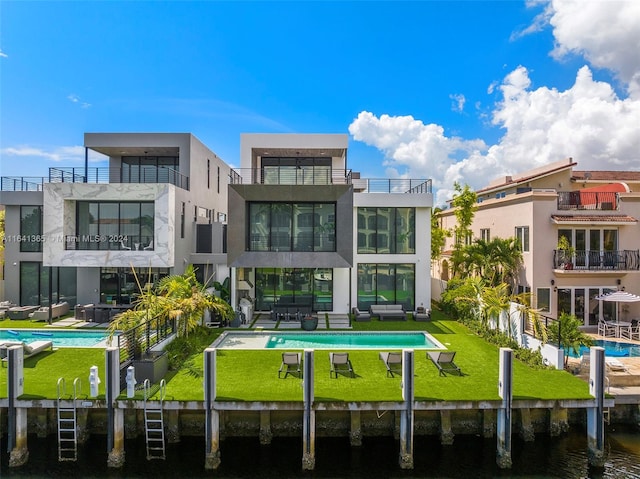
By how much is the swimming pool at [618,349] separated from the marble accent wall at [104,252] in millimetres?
19354

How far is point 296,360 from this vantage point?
12297 mm

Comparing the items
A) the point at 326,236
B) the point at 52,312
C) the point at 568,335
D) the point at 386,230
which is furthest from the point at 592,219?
the point at 52,312

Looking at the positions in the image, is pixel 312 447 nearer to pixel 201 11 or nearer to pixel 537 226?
pixel 537 226

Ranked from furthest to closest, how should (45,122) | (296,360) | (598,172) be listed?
(598,172)
(45,122)
(296,360)

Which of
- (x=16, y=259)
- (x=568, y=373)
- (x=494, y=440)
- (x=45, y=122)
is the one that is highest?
(x=45, y=122)

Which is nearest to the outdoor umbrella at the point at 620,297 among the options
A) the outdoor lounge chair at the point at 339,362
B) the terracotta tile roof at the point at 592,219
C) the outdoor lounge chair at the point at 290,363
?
the terracotta tile roof at the point at 592,219

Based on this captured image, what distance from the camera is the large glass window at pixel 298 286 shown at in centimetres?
2205

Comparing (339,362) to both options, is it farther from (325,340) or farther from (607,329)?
(607,329)

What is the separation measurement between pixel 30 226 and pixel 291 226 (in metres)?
15.6

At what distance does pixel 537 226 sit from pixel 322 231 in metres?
11.3

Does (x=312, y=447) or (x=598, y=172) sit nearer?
(x=312, y=447)

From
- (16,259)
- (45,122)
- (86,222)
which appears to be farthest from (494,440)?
(16,259)

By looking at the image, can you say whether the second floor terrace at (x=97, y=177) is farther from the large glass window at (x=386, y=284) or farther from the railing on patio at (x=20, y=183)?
the large glass window at (x=386, y=284)

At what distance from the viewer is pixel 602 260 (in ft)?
66.1
